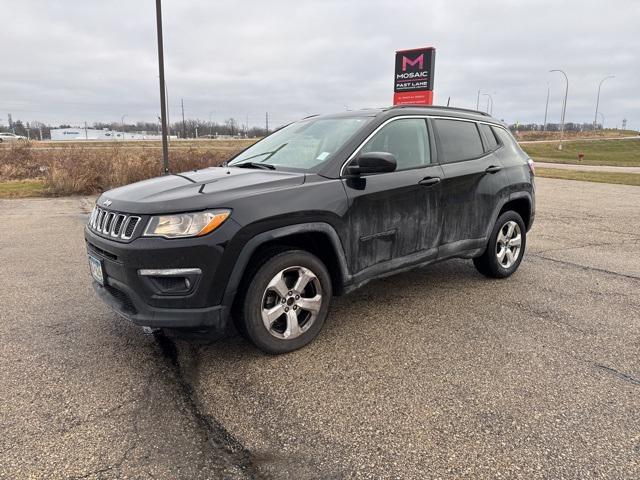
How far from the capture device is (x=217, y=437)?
8.20ft

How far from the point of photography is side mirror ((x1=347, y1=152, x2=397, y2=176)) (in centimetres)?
345

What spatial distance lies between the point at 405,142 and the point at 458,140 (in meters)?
0.79

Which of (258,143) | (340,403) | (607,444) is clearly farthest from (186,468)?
(258,143)

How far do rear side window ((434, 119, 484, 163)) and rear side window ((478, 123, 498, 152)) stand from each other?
123mm

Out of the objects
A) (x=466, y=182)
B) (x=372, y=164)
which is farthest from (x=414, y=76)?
(x=372, y=164)

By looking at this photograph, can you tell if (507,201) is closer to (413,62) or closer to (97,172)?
(97,172)

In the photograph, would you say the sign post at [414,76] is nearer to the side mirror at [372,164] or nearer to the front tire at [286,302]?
the side mirror at [372,164]

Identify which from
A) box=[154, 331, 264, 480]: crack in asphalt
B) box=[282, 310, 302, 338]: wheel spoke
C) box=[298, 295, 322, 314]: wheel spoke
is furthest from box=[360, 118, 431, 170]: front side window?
box=[154, 331, 264, 480]: crack in asphalt

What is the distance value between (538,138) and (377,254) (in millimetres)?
87704

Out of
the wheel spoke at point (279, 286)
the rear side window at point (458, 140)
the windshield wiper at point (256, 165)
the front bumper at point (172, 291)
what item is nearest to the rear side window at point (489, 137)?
the rear side window at point (458, 140)

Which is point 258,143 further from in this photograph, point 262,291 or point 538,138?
point 538,138

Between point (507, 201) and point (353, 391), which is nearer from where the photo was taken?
point (353, 391)

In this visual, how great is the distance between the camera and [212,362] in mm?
3316

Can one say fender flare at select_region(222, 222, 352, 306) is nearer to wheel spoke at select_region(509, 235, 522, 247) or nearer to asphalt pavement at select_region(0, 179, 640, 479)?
asphalt pavement at select_region(0, 179, 640, 479)
